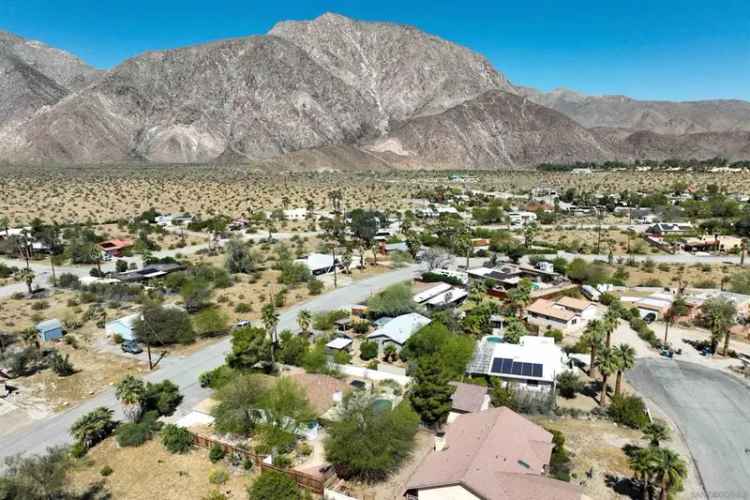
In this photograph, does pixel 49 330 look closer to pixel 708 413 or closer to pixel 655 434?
pixel 655 434

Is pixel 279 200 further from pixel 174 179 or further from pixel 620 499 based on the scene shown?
pixel 620 499

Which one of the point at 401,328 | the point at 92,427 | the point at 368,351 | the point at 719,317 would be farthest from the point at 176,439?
the point at 719,317

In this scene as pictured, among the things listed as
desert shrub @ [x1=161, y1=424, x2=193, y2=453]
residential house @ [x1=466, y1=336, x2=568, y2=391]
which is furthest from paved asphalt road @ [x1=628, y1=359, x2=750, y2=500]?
desert shrub @ [x1=161, y1=424, x2=193, y2=453]

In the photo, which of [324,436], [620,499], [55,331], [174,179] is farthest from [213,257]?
[174,179]

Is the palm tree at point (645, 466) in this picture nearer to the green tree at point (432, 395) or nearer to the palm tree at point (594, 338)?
the green tree at point (432, 395)

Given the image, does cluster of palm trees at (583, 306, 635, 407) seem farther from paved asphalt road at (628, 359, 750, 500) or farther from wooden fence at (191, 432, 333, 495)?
wooden fence at (191, 432, 333, 495)

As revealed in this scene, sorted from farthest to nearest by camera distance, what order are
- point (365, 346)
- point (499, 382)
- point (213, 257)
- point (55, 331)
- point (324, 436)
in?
point (213, 257)
point (55, 331)
point (365, 346)
point (499, 382)
point (324, 436)

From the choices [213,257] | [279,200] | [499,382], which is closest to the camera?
[499,382]

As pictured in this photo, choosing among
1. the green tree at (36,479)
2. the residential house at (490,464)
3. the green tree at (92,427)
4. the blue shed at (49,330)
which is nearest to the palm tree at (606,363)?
the residential house at (490,464)
